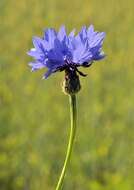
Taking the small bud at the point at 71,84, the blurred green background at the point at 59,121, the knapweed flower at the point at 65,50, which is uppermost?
the blurred green background at the point at 59,121

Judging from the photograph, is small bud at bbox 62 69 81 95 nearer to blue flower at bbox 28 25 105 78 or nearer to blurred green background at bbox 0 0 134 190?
blue flower at bbox 28 25 105 78

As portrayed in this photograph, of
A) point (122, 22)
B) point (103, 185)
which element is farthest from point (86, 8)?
point (103, 185)

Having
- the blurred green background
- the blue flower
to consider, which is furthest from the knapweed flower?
the blurred green background

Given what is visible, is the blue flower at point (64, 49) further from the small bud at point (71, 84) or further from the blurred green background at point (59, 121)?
the blurred green background at point (59, 121)

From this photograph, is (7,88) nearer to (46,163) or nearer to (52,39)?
(46,163)

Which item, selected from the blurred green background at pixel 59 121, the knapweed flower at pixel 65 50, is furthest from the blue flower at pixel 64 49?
the blurred green background at pixel 59 121
